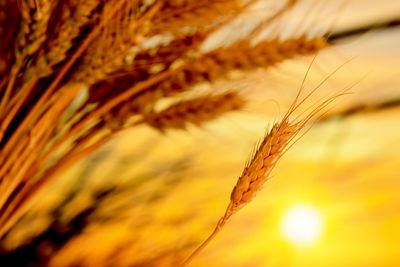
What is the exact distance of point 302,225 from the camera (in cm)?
89

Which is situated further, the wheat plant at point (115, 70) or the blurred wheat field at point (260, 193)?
the blurred wheat field at point (260, 193)

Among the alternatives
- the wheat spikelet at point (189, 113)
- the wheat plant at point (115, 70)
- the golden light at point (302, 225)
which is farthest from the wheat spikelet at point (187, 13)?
the golden light at point (302, 225)

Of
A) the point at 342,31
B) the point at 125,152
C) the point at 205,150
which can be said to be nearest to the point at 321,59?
the point at 342,31

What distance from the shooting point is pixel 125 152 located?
2.94ft

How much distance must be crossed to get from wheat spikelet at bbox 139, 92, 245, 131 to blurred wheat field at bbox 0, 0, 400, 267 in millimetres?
119

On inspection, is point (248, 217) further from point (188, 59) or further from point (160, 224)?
point (188, 59)

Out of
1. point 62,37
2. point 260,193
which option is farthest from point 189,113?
point 260,193

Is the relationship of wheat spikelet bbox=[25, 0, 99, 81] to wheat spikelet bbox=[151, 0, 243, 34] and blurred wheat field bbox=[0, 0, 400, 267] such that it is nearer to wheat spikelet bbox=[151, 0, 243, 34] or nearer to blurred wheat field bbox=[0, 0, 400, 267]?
wheat spikelet bbox=[151, 0, 243, 34]

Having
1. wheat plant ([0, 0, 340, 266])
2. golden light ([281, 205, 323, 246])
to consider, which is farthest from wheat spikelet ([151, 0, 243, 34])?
golden light ([281, 205, 323, 246])

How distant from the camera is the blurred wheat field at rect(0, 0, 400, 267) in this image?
803 mm

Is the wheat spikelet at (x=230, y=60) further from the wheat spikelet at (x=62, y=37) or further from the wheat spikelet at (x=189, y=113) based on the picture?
the wheat spikelet at (x=62, y=37)

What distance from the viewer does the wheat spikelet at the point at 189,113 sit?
615 mm

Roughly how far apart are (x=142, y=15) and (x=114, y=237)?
17.5 inches

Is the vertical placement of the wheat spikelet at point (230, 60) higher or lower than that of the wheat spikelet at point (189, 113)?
higher
